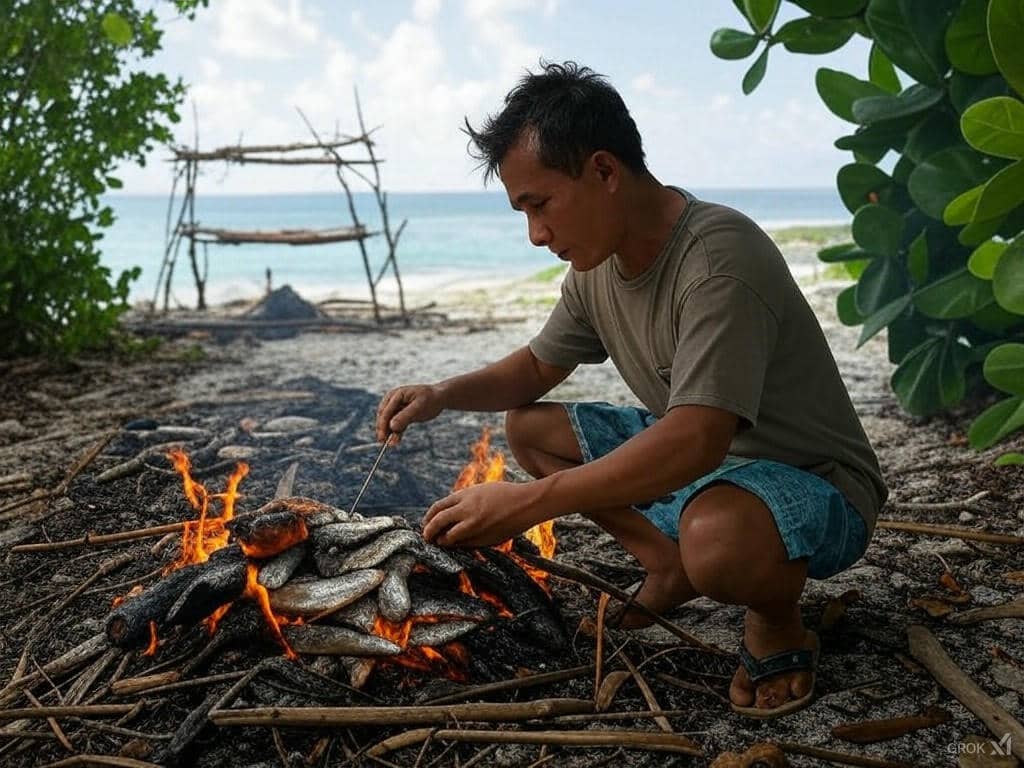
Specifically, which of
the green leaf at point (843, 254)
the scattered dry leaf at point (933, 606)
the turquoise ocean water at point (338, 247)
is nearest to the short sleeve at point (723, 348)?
the scattered dry leaf at point (933, 606)

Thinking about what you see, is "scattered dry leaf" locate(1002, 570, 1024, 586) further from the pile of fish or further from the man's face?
the man's face

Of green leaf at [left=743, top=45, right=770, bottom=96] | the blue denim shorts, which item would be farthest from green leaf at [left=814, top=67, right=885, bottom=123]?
the blue denim shorts

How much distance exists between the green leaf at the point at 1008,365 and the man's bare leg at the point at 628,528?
1.32 meters

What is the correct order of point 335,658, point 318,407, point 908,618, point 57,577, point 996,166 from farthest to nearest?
point 318,407
point 996,166
point 57,577
point 908,618
point 335,658

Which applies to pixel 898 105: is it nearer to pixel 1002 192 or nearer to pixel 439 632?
pixel 1002 192

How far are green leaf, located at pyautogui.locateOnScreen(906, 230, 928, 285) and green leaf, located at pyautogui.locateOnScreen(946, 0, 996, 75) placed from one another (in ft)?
2.65

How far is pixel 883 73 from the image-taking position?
4.35 m

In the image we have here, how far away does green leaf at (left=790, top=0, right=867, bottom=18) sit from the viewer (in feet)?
12.3

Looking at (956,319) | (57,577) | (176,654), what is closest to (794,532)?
(176,654)

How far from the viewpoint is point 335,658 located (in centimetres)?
216

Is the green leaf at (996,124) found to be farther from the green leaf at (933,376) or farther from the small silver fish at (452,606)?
the small silver fish at (452,606)

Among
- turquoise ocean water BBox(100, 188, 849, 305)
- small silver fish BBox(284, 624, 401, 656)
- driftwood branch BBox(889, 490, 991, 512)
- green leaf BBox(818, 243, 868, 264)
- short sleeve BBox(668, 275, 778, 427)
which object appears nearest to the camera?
A: short sleeve BBox(668, 275, 778, 427)

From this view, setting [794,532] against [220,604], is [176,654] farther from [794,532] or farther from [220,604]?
[794,532]

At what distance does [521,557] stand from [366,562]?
537mm
